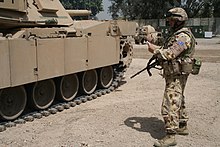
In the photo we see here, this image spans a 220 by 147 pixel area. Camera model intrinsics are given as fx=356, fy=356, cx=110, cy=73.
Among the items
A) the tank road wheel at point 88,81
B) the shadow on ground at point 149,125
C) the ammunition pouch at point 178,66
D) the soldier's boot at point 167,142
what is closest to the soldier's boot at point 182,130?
the shadow on ground at point 149,125

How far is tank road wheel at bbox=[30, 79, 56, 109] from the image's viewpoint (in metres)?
7.40

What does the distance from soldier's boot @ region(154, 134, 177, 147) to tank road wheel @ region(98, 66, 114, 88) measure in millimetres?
4436

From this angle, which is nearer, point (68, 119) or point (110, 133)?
point (110, 133)

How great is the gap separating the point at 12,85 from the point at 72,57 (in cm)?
205

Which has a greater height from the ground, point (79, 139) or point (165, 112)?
point (165, 112)

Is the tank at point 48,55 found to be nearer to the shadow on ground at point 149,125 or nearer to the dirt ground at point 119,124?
the dirt ground at point 119,124

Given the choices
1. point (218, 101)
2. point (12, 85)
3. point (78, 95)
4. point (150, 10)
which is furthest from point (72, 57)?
point (150, 10)

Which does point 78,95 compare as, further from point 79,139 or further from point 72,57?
point 79,139

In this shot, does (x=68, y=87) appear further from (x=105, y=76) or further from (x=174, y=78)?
(x=174, y=78)

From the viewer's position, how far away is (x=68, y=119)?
7184 mm

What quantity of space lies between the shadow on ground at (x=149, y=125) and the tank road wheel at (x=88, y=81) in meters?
2.25

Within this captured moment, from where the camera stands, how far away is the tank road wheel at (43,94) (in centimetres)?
740

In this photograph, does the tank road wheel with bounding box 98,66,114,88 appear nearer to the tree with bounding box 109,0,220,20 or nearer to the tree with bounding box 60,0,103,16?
the tree with bounding box 109,0,220,20

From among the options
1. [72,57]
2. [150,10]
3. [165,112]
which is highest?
[150,10]
